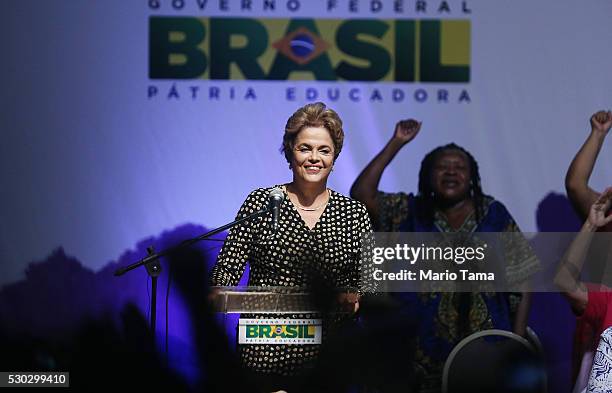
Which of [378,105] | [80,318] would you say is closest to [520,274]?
[378,105]

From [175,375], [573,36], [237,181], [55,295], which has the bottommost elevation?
[175,375]

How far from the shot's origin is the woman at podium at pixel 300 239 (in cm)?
452

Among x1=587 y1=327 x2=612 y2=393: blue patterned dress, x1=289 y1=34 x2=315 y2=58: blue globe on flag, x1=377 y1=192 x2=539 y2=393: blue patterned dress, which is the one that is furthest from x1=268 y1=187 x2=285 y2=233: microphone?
x1=289 y1=34 x2=315 y2=58: blue globe on flag

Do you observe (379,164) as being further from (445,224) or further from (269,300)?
(269,300)

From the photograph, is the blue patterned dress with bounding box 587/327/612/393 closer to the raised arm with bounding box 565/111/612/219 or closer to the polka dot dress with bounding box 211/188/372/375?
the polka dot dress with bounding box 211/188/372/375

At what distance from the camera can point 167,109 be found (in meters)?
6.23

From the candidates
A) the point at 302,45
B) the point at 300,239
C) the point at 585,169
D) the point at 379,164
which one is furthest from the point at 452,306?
the point at 302,45

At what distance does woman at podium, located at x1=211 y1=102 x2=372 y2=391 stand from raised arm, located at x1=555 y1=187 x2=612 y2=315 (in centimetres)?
→ 142

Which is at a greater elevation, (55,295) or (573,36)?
(573,36)

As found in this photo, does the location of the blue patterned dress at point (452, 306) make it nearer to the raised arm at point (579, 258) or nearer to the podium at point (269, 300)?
the raised arm at point (579, 258)

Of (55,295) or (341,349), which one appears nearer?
(341,349)

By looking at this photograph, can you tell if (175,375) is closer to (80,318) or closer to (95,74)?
(80,318)

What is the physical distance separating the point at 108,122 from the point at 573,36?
9.48 ft

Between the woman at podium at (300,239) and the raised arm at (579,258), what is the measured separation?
4.66 ft
